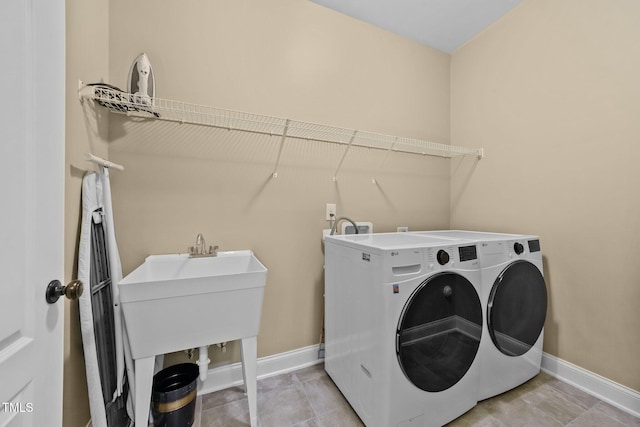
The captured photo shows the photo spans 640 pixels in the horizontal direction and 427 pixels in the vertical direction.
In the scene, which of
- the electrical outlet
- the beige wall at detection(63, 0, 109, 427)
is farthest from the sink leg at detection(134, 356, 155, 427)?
the electrical outlet

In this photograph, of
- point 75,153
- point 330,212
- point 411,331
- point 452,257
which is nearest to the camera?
point 75,153

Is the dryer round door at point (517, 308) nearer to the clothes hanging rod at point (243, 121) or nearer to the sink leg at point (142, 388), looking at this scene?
the clothes hanging rod at point (243, 121)

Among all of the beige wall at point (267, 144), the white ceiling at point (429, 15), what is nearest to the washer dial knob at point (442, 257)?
the beige wall at point (267, 144)

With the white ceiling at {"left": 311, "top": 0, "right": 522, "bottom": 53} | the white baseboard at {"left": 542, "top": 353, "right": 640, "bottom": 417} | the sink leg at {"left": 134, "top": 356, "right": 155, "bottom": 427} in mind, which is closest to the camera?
the sink leg at {"left": 134, "top": 356, "right": 155, "bottom": 427}

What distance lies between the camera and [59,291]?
66 centimetres

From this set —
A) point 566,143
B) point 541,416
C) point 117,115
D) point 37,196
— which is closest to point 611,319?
point 541,416

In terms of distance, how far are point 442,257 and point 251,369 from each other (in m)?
1.11

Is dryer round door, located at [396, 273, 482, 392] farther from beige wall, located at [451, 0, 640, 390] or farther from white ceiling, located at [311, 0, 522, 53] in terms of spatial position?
white ceiling, located at [311, 0, 522, 53]

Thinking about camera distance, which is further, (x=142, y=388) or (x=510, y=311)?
(x=510, y=311)

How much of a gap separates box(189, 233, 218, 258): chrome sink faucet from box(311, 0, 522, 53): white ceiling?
1.90 m

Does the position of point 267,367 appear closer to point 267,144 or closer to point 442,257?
point 442,257

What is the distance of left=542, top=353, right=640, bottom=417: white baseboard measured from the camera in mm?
1355

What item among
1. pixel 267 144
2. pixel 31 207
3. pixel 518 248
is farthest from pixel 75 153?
pixel 518 248

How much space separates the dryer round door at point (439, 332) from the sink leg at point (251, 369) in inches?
27.8
